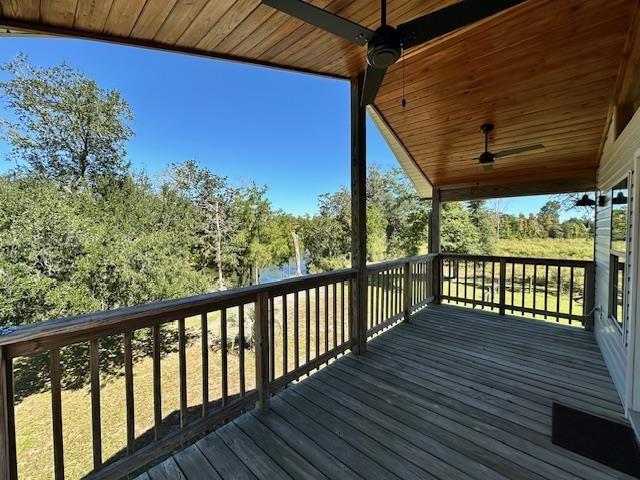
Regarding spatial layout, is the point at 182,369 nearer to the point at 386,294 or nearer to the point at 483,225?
the point at 386,294

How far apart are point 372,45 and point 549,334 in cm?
438

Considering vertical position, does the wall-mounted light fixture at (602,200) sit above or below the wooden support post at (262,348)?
above

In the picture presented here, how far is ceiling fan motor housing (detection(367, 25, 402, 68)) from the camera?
1.61 metres

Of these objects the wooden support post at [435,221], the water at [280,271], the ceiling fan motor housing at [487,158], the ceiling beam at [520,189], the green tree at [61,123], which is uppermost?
the green tree at [61,123]

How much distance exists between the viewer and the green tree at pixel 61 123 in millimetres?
9188

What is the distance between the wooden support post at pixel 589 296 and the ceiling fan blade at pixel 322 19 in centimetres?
463

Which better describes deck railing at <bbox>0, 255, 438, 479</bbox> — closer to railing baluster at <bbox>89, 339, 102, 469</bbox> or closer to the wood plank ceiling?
railing baluster at <bbox>89, 339, 102, 469</bbox>

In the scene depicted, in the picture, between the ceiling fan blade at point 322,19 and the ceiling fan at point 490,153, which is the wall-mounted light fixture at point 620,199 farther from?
the ceiling fan blade at point 322,19

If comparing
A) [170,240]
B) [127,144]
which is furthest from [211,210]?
[127,144]

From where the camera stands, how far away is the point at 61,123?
970cm

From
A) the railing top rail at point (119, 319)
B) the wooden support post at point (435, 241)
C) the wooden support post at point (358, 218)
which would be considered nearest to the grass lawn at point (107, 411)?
the wooden support post at point (358, 218)

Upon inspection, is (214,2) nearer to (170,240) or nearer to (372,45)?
(372,45)

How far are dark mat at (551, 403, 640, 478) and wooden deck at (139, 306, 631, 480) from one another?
8 centimetres

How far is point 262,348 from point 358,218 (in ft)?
5.44
